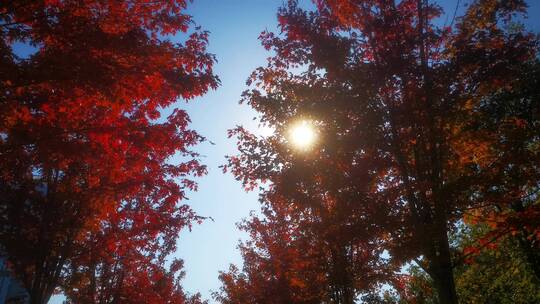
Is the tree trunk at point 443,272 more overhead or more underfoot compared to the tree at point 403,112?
more underfoot

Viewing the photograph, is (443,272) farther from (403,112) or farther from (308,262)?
(308,262)

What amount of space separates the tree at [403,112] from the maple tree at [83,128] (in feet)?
8.03

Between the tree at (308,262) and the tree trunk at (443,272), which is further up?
the tree at (308,262)

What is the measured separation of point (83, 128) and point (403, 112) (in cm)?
633

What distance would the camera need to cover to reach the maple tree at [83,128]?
538 cm

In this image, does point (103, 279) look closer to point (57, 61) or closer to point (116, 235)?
point (116, 235)

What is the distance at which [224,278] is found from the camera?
22969 millimetres

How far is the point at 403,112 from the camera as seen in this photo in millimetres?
6887

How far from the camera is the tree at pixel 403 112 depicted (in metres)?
6.48

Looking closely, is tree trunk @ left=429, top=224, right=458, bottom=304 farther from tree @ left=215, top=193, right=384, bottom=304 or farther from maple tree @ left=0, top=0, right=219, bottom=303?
maple tree @ left=0, top=0, right=219, bottom=303

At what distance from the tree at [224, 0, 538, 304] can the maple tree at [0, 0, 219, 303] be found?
2.45 meters

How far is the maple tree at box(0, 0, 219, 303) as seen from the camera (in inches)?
212

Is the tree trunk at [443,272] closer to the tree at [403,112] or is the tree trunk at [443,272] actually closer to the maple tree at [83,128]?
the tree at [403,112]

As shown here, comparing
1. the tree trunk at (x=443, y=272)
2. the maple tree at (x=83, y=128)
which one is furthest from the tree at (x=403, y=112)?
the maple tree at (x=83, y=128)
